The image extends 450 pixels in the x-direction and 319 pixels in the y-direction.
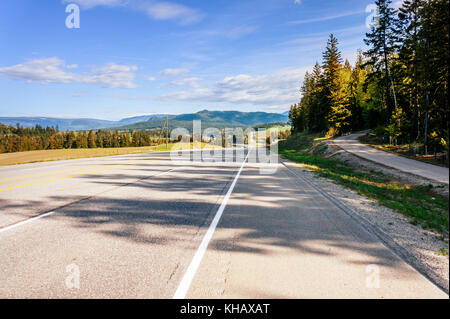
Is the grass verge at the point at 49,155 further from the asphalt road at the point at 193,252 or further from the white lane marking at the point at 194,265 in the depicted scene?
the white lane marking at the point at 194,265

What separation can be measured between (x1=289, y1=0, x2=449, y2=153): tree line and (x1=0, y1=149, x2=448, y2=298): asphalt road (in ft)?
54.0

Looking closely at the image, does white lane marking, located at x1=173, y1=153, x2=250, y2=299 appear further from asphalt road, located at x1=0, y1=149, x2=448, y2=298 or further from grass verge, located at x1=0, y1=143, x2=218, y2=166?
grass verge, located at x1=0, y1=143, x2=218, y2=166

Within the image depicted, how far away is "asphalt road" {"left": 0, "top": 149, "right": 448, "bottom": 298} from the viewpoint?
3090 mm

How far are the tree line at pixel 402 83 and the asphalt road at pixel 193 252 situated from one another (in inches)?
648

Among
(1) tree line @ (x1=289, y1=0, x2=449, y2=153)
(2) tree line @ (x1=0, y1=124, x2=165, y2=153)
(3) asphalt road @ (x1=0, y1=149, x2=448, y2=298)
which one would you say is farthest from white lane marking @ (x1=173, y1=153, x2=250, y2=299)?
(2) tree line @ (x1=0, y1=124, x2=165, y2=153)

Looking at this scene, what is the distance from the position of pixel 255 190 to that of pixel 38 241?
21.6 ft

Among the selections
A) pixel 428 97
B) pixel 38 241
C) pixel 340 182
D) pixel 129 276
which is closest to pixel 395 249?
pixel 129 276

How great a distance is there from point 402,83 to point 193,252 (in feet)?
125

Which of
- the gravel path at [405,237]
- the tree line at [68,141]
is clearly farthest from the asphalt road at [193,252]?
the tree line at [68,141]

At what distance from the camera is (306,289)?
306cm

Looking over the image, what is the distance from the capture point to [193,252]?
4.02m

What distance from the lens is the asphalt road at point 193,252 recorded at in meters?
3.09

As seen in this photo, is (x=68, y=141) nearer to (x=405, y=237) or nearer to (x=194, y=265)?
(x=194, y=265)

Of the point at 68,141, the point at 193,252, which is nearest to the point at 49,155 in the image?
the point at 193,252
